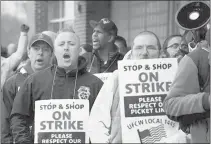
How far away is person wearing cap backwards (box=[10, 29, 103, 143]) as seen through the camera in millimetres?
5852

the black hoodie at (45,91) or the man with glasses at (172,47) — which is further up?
the man with glasses at (172,47)

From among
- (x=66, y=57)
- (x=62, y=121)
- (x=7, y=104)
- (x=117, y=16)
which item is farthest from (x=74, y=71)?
(x=117, y=16)

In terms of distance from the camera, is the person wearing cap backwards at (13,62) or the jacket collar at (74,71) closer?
the jacket collar at (74,71)

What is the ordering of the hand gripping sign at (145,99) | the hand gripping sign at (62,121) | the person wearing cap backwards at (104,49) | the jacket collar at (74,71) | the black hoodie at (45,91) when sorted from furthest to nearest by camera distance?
the person wearing cap backwards at (104,49), the jacket collar at (74,71), the black hoodie at (45,91), the hand gripping sign at (62,121), the hand gripping sign at (145,99)

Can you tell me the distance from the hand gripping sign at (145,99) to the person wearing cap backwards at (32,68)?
2.01 meters

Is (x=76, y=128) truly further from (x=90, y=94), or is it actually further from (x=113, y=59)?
(x=113, y=59)

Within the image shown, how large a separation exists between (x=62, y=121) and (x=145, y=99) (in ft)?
2.64

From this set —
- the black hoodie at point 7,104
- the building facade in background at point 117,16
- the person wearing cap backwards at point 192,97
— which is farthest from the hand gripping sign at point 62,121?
the building facade in background at point 117,16

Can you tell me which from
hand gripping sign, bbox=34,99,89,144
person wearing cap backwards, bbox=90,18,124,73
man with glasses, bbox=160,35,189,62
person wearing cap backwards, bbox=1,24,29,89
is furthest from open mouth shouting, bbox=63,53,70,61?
person wearing cap backwards, bbox=1,24,29,89

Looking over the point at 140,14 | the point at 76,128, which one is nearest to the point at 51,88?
the point at 76,128

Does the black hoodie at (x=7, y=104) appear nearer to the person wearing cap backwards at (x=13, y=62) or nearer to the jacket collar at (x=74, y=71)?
the jacket collar at (x=74, y=71)

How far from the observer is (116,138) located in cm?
507

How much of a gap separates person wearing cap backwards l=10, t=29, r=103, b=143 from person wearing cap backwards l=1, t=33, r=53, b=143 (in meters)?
0.90

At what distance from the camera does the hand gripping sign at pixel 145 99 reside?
5.02 meters
